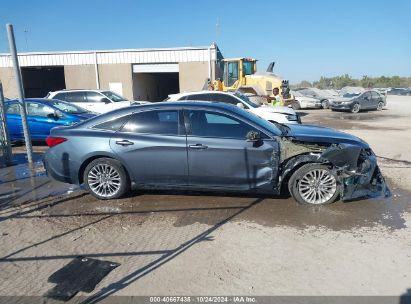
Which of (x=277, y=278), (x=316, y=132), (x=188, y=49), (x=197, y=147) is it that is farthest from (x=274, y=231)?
(x=188, y=49)

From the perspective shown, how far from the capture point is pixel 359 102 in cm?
2272

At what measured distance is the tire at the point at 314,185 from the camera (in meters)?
5.08

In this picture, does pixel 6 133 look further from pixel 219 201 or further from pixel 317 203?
pixel 317 203

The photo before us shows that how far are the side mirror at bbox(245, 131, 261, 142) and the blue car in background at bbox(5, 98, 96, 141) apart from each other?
6695 mm

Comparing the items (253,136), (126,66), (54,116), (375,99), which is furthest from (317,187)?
(126,66)

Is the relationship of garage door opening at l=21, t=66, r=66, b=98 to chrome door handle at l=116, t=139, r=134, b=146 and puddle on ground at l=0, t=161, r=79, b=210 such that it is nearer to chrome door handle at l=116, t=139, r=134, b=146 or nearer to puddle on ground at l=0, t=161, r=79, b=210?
puddle on ground at l=0, t=161, r=79, b=210

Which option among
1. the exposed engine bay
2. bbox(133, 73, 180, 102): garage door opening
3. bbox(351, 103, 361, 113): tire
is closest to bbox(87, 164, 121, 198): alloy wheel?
the exposed engine bay

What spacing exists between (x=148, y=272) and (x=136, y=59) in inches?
1046

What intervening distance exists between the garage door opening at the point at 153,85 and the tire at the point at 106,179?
2453cm

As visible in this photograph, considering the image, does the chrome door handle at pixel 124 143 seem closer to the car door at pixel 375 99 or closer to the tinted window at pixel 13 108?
the tinted window at pixel 13 108

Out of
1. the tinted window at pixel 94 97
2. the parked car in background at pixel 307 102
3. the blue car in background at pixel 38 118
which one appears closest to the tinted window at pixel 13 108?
the blue car in background at pixel 38 118

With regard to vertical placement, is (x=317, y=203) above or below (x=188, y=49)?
below

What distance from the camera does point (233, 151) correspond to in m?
5.06

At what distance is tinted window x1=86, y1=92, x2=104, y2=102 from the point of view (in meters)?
15.5
